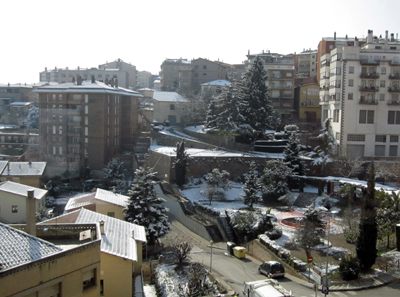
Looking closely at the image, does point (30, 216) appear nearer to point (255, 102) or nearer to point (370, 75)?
point (255, 102)

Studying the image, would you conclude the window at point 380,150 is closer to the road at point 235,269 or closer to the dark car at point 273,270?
the road at point 235,269

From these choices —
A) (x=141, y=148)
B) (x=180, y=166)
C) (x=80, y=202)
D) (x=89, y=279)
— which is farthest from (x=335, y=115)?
(x=89, y=279)

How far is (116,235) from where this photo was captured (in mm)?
17172

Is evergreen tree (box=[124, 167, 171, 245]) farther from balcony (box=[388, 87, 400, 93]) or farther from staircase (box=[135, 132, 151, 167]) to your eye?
balcony (box=[388, 87, 400, 93])

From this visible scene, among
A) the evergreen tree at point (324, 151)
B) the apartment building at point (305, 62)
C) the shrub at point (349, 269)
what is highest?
the apartment building at point (305, 62)

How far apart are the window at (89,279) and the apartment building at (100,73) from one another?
227ft

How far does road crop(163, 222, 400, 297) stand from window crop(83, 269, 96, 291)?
7607mm

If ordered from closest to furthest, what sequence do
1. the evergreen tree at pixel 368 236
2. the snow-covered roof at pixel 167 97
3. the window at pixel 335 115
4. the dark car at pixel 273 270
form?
the evergreen tree at pixel 368 236 < the dark car at pixel 273 270 < the window at pixel 335 115 < the snow-covered roof at pixel 167 97

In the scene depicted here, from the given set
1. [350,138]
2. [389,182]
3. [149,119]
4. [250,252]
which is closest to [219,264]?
[250,252]

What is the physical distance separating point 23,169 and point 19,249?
3151cm

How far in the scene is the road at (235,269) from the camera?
17.6 m

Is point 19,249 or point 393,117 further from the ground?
point 393,117

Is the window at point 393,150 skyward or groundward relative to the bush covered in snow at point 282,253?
skyward

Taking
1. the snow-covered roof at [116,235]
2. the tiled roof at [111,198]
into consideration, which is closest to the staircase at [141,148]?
the tiled roof at [111,198]
